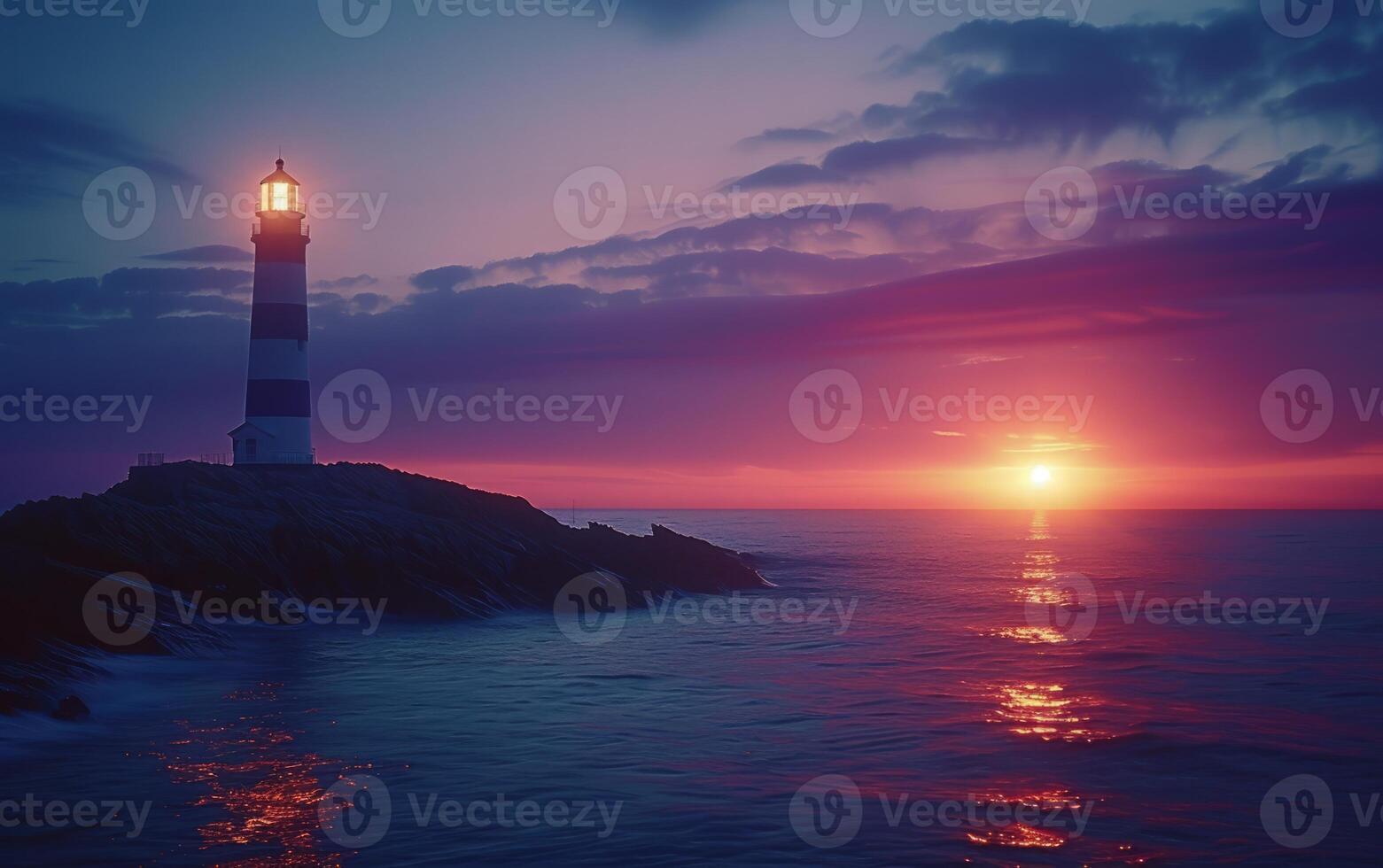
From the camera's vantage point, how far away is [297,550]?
31.0 metres

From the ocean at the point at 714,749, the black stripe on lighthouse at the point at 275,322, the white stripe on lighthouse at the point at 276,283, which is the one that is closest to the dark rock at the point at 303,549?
the ocean at the point at 714,749

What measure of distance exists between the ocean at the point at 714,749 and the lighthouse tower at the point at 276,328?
15230 mm

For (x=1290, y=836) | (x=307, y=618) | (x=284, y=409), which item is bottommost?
(x=1290, y=836)

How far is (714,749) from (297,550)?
63.6 feet

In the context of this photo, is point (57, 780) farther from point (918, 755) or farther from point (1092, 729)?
point (1092, 729)

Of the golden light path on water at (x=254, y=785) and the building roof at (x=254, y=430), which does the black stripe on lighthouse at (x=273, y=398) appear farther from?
the golden light path on water at (x=254, y=785)

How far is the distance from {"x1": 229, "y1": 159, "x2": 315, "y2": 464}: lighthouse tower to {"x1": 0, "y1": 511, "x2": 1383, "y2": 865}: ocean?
50.0 feet

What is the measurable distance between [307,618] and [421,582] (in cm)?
361

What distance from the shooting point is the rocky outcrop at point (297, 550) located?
69.0ft

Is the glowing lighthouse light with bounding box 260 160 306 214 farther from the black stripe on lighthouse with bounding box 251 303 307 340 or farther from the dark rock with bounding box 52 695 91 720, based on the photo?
the dark rock with bounding box 52 695 91 720

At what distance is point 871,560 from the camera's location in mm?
71875

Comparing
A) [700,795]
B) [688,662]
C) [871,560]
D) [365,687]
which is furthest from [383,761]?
[871,560]

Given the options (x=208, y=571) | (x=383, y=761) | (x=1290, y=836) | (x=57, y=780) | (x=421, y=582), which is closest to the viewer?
(x=1290, y=836)

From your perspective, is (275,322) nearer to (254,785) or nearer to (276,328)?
(276,328)
